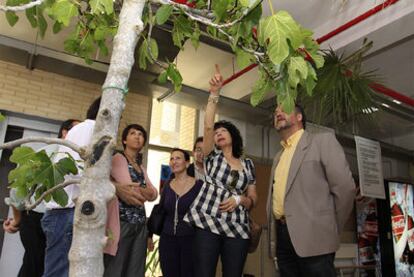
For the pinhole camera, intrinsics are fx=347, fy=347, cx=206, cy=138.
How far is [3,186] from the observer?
147 inches

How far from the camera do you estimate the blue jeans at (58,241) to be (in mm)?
1406

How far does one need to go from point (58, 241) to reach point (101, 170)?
97cm

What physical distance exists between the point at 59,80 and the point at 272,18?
413cm

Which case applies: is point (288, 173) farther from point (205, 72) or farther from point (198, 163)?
point (205, 72)

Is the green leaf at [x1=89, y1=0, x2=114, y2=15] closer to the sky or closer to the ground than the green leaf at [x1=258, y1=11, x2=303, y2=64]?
closer to the sky

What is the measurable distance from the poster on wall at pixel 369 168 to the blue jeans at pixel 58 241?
108 inches

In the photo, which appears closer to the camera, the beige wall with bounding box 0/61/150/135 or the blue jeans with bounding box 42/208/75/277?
the blue jeans with bounding box 42/208/75/277

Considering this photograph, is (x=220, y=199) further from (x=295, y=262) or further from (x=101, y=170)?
(x=101, y=170)

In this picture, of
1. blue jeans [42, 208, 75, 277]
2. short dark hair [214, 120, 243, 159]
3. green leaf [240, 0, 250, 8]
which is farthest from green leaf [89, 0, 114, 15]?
short dark hair [214, 120, 243, 159]

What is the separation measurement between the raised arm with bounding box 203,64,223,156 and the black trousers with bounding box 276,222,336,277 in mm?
586

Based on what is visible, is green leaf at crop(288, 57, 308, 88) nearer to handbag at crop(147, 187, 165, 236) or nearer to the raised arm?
the raised arm

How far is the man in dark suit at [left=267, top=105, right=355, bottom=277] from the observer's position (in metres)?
1.62

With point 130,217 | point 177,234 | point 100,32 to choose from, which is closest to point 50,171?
point 100,32

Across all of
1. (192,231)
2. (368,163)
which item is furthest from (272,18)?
(368,163)
